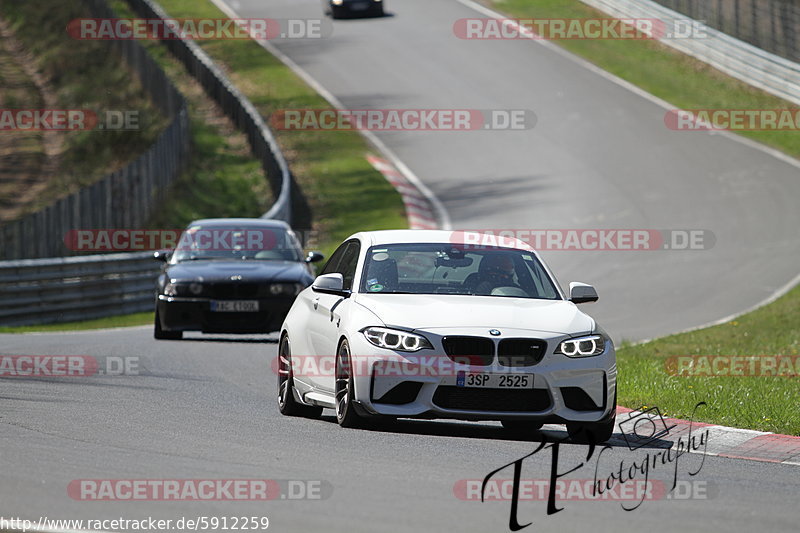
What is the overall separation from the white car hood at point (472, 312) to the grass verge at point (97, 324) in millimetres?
12564

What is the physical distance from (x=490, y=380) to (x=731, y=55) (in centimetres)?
3508

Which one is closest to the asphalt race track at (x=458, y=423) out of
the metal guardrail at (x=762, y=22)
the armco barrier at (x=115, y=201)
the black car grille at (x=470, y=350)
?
the black car grille at (x=470, y=350)

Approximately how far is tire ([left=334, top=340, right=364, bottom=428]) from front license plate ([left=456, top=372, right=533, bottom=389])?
2.57 ft

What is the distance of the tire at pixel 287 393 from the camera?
1136 cm

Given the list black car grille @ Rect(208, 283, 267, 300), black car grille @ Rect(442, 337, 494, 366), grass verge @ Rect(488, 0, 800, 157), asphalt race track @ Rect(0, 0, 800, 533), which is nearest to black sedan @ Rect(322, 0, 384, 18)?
asphalt race track @ Rect(0, 0, 800, 533)

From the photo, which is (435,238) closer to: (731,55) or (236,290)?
(236,290)

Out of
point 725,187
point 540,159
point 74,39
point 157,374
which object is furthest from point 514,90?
point 157,374

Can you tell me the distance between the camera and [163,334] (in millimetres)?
18391

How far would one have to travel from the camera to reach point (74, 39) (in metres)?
56.4

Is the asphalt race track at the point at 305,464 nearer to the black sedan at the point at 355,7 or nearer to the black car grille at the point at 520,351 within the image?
the black car grille at the point at 520,351

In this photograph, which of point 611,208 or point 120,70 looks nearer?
point 611,208

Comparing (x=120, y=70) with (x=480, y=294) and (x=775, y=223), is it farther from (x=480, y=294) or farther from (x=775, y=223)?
(x=480, y=294)

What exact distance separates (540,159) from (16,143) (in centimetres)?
1880

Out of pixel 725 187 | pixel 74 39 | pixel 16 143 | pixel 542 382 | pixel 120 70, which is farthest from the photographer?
pixel 74 39
